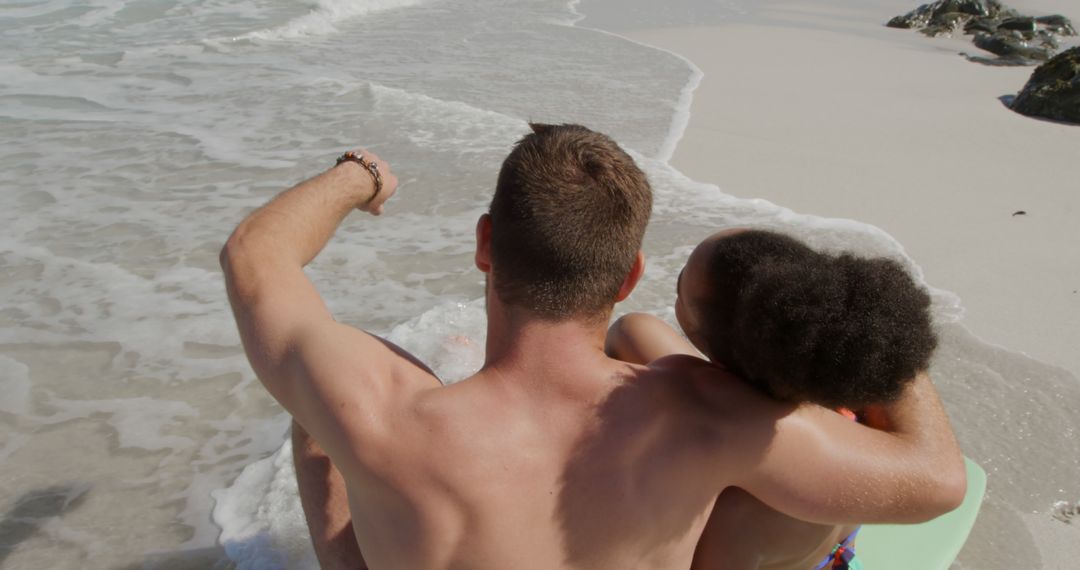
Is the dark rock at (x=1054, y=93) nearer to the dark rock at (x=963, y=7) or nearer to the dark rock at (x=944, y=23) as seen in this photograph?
the dark rock at (x=944, y=23)

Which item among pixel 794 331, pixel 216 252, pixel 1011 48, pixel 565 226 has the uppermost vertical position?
pixel 565 226

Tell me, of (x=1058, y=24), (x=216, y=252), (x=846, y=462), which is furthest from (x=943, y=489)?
(x=1058, y=24)

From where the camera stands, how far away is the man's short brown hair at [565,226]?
1569mm

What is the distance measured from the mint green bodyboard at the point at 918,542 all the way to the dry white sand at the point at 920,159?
134 cm

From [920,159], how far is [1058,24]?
6591 millimetres

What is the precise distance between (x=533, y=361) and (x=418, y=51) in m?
8.74

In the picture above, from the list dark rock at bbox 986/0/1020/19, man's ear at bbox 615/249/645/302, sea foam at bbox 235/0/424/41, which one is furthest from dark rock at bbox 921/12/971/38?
man's ear at bbox 615/249/645/302

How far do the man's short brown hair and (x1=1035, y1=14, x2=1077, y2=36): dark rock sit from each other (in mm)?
11266

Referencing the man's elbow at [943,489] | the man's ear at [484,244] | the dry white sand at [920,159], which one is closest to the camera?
the man's ear at [484,244]

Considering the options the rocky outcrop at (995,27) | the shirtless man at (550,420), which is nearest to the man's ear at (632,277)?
the shirtless man at (550,420)

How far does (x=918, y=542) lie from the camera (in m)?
2.61

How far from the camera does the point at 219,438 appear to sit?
3441 millimetres

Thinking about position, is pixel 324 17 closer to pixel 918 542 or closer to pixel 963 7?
pixel 963 7

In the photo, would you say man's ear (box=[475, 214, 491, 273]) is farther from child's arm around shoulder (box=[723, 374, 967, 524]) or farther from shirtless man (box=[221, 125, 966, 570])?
child's arm around shoulder (box=[723, 374, 967, 524])
